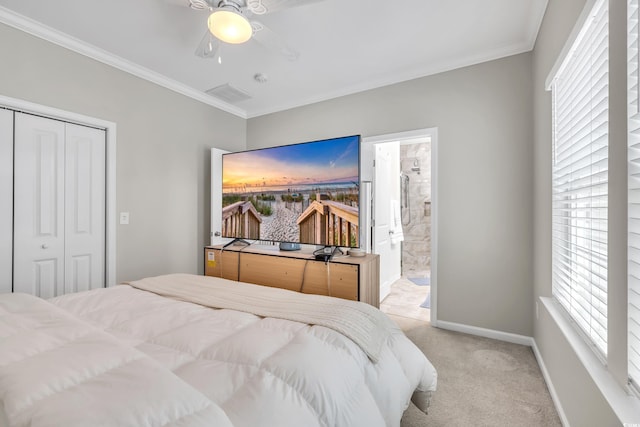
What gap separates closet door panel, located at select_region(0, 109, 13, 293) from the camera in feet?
7.25

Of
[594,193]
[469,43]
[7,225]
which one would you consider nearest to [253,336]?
[594,193]

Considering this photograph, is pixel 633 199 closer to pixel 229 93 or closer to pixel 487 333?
pixel 487 333

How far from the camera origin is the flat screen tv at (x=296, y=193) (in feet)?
9.04

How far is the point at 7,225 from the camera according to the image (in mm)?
2232

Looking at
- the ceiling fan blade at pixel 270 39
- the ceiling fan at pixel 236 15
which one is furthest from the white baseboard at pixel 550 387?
the ceiling fan blade at pixel 270 39

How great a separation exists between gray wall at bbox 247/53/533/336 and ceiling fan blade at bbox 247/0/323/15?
5.84ft

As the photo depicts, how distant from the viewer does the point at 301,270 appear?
110 inches

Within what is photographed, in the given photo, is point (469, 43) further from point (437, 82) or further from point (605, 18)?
point (605, 18)

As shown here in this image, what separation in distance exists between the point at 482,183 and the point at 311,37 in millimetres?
2027

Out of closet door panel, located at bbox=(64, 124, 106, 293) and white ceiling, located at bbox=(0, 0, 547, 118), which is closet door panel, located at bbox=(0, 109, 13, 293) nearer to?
closet door panel, located at bbox=(64, 124, 106, 293)

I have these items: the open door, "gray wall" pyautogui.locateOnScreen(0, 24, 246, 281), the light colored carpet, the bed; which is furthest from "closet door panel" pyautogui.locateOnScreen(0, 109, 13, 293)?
the open door

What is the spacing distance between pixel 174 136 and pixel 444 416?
356 centimetres

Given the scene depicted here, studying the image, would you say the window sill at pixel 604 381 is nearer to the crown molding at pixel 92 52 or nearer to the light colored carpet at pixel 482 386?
the light colored carpet at pixel 482 386

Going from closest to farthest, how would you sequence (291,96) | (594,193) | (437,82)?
(594,193) < (437,82) < (291,96)
